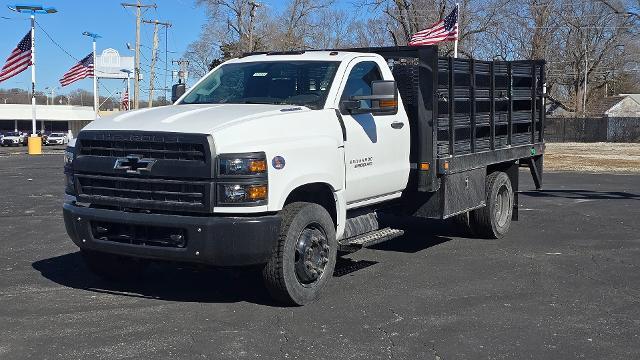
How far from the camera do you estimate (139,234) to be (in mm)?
6203

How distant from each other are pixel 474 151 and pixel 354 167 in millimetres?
2668

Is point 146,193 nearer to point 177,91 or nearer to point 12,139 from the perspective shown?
point 177,91

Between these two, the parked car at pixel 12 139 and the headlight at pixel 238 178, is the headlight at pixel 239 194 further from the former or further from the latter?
the parked car at pixel 12 139

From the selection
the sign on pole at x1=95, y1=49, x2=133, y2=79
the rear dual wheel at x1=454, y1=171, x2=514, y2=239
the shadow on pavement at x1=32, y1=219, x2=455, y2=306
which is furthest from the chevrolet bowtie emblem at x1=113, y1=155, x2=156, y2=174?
the sign on pole at x1=95, y1=49, x2=133, y2=79

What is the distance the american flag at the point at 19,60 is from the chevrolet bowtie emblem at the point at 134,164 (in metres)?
35.1

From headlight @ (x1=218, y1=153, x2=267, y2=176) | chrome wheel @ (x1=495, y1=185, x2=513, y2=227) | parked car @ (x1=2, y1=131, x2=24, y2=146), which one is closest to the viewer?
headlight @ (x1=218, y1=153, x2=267, y2=176)

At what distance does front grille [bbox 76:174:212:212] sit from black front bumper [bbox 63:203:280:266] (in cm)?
9

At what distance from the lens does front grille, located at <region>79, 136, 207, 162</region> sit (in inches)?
234

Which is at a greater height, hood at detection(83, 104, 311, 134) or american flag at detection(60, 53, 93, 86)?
american flag at detection(60, 53, 93, 86)

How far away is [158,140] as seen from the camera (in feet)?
19.8

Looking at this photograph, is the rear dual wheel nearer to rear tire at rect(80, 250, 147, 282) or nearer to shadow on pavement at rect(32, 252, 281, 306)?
shadow on pavement at rect(32, 252, 281, 306)

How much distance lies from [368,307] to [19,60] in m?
37.4

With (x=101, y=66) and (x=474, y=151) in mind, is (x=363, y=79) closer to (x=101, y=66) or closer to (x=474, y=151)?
(x=474, y=151)

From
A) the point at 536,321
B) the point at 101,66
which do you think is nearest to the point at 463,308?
the point at 536,321
